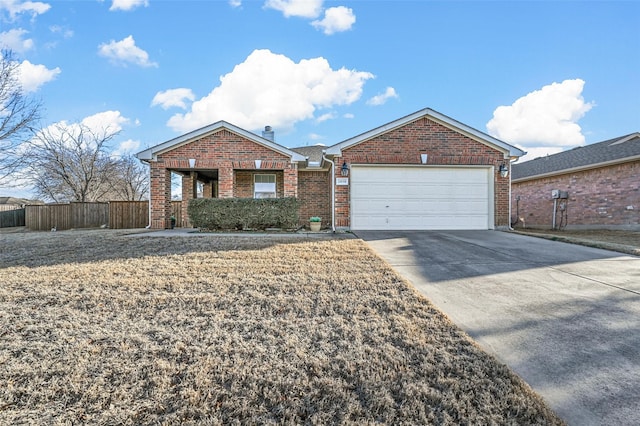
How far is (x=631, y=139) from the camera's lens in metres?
14.1

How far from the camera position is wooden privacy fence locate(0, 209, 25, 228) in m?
19.9

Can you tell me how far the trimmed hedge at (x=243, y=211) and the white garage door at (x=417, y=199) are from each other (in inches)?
92.4

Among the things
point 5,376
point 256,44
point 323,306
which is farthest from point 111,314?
point 256,44

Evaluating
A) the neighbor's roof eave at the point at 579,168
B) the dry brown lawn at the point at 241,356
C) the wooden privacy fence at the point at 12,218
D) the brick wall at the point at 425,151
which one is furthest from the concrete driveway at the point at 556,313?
the wooden privacy fence at the point at 12,218

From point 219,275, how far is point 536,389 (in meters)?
3.83

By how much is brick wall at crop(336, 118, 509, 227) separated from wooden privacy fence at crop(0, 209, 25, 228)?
22169 millimetres

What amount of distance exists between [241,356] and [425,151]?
10.2 m

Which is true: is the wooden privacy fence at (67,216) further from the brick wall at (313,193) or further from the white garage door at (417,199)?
the white garage door at (417,199)

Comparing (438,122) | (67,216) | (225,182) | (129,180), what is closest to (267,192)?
(225,182)

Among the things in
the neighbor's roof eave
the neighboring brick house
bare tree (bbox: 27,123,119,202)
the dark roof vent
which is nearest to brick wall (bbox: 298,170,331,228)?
the dark roof vent

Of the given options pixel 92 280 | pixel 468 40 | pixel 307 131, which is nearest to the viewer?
pixel 92 280

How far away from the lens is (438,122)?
433 inches

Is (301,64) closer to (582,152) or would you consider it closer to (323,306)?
(323,306)

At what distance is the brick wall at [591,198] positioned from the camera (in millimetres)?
11625
